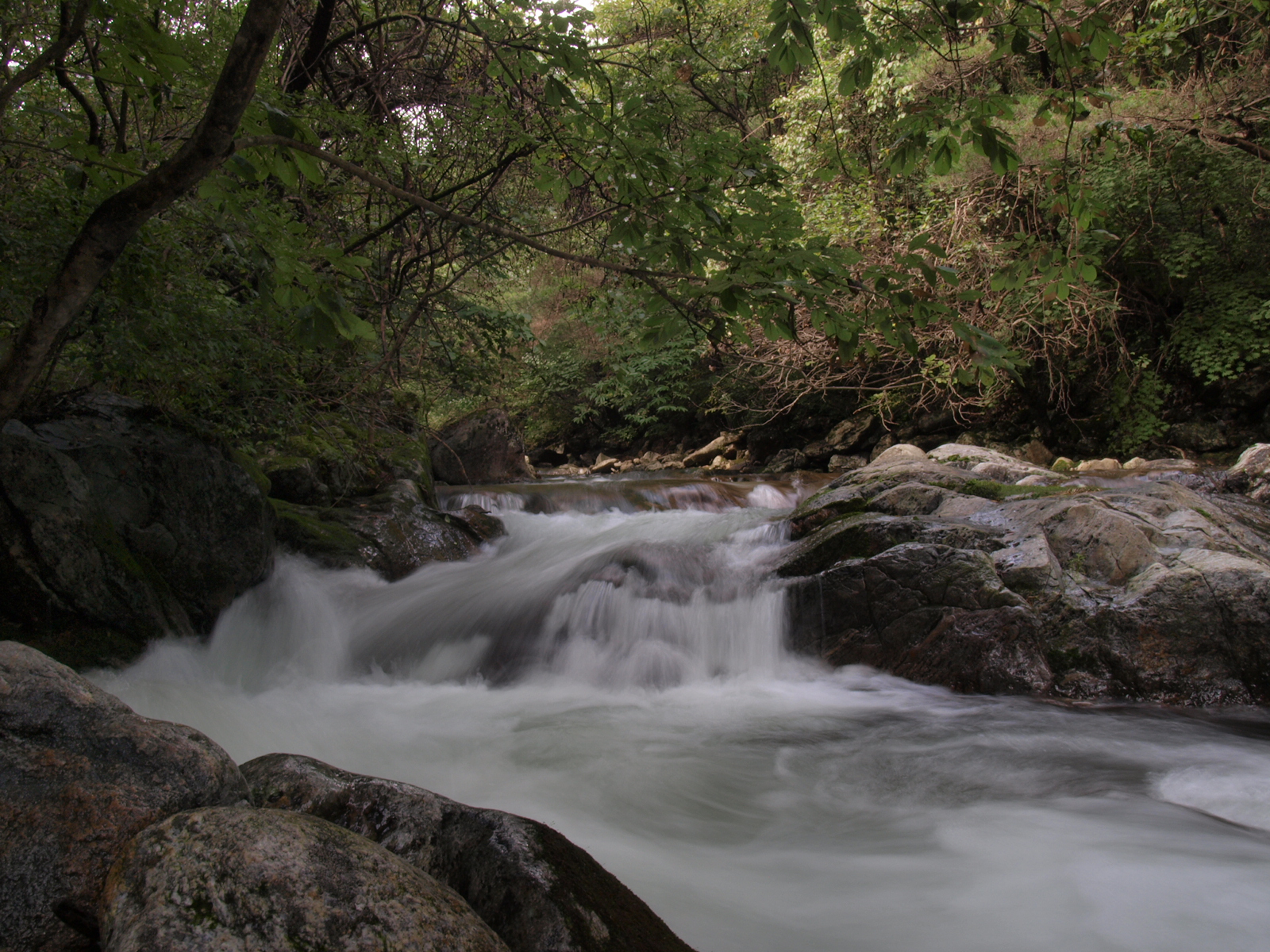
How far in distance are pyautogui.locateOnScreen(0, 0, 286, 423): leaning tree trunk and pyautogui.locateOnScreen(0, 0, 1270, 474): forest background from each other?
3 centimetres

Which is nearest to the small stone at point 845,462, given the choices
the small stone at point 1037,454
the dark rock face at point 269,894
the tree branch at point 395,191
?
the small stone at point 1037,454

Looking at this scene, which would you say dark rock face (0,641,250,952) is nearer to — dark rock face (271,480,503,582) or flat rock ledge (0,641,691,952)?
flat rock ledge (0,641,691,952)

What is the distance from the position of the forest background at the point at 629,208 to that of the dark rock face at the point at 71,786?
1.05 meters

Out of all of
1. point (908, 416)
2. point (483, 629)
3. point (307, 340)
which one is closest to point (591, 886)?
point (307, 340)

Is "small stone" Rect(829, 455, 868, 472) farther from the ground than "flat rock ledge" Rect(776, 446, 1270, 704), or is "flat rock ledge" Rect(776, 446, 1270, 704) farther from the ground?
"small stone" Rect(829, 455, 868, 472)

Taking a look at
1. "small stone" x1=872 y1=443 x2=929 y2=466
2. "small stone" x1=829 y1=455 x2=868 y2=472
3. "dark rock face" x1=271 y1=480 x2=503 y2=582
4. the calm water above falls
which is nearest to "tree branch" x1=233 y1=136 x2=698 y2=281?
the calm water above falls

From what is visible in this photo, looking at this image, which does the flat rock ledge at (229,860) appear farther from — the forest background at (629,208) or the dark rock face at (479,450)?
the dark rock face at (479,450)

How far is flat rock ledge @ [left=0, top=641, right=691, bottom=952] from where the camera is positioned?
48.9 inches

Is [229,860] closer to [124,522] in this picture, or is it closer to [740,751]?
[740,751]

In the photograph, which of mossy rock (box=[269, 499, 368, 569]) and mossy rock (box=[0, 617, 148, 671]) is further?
mossy rock (box=[269, 499, 368, 569])

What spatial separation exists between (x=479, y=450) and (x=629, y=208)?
11.8 metres

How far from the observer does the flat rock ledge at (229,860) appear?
48.9 inches

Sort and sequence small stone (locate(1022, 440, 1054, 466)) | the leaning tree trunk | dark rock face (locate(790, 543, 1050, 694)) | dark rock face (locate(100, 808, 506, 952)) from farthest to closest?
1. small stone (locate(1022, 440, 1054, 466))
2. dark rock face (locate(790, 543, 1050, 694))
3. the leaning tree trunk
4. dark rock face (locate(100, 808, 506, 952))

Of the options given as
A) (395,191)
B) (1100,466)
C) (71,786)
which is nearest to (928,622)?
(395,191)
